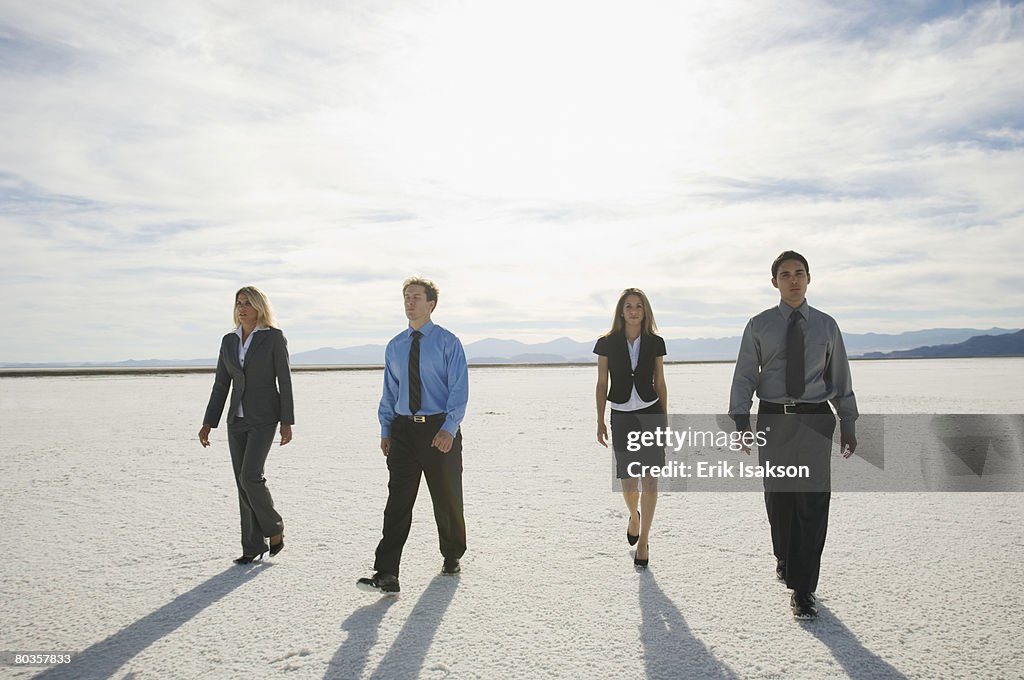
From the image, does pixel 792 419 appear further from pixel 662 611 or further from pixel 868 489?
pixel 868 489

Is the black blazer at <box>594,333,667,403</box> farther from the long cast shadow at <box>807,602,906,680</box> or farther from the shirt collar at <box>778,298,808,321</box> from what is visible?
the long cast shadow at <box>807,602,906,680</box>

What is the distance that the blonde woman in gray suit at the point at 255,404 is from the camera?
17.7 ft

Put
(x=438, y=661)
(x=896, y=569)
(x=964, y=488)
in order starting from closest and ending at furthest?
(x=438, y=661) < (x=896, y=569) < (x=964, y=488)

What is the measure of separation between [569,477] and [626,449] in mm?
3546

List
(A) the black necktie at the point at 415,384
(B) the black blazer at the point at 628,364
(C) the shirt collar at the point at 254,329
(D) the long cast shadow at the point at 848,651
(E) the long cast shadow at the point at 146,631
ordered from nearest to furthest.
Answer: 1. (D) the long cast shadow at the point at 848,651
2. (E) the long cast shadow at the point at 146,631
3. (A) the black necktie at the point at 415,384
4. (B) the black blazer at the point at 628,364
5. (C) the shirt collar at the point at 254,329

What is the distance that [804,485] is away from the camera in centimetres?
443

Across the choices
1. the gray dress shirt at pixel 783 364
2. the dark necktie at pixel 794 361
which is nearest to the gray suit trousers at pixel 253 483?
the gray dress shirt at pixel 783 364

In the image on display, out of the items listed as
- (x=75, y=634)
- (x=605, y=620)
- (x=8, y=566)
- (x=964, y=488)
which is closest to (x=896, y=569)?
(x=605, y=620)

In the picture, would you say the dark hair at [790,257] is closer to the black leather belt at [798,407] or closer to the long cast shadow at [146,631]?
the black leather belt at [798,407]

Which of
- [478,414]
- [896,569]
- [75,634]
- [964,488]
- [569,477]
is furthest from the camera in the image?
[478,414]

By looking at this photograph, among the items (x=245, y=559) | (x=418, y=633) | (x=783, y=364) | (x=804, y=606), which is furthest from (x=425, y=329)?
(x=804, y=606)

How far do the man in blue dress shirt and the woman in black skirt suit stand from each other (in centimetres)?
117

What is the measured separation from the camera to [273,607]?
4.49 m

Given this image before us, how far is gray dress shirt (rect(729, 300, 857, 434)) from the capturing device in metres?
4.50
